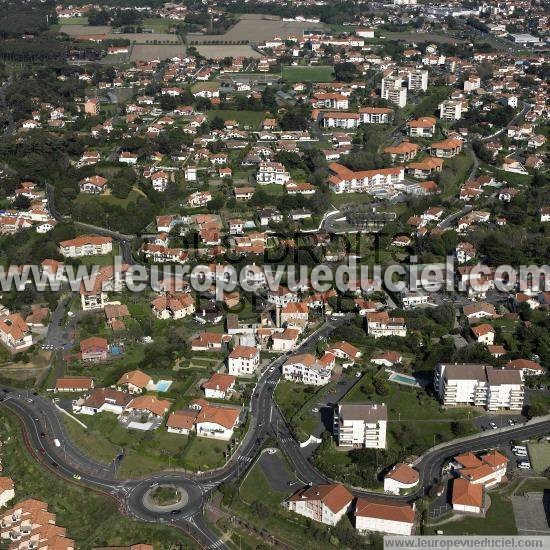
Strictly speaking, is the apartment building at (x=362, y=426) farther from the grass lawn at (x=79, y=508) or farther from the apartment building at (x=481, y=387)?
the grass lawn at (x=79, y=508)

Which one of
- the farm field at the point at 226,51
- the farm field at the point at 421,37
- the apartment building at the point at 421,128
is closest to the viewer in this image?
the apartment building at the point at 421,128

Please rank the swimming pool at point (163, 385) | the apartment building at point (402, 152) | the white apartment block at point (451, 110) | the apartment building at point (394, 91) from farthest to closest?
the apartment building at point (394, 91) < the white apartment block at point (451, 110) < the apartment building at point (402, 152) < the swimming pool at point (163, 385)

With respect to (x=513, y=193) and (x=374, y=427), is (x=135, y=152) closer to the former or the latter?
(x=513, y=193)

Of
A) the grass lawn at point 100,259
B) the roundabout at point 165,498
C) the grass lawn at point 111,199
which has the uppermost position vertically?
the grass lawn at point 111,199

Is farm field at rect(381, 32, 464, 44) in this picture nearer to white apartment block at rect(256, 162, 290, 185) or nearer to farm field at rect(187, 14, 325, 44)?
farm field at rect(187, 14, 325, 44)

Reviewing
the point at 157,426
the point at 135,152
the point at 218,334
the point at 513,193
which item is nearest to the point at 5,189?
the point at 135,152

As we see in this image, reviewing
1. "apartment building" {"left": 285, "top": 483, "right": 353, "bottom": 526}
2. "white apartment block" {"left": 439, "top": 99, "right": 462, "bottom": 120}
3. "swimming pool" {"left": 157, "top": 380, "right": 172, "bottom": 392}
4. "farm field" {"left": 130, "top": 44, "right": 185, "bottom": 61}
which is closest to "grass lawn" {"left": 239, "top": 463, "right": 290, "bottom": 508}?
"apartment building" {"left": 285, "top": 483, "right": 353, "bottom": 526}

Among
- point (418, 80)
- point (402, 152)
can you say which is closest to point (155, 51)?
point (418, 80)

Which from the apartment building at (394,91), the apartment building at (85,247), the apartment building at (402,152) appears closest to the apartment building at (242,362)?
the apartment building at (85,247)
